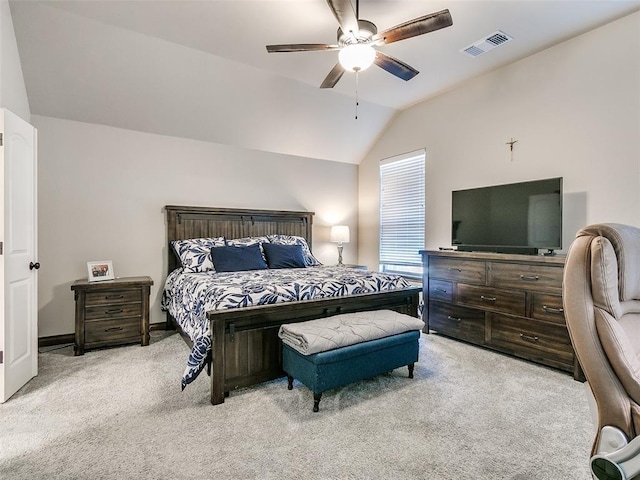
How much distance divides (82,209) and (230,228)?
65.9 inches

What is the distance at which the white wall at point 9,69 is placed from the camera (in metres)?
2.68

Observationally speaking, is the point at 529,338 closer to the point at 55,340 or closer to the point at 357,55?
the point at 357,55

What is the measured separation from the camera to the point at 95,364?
10.1ft

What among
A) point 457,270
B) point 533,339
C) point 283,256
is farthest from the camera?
point 283,256

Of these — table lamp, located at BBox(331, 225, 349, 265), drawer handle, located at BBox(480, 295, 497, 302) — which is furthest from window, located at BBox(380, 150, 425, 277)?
drawer handle, located at BBox(480, 295, 497, 302)

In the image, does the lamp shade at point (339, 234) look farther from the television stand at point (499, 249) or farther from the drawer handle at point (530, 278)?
the drawer handle at point (530, 278)

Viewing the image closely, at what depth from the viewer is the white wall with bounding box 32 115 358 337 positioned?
3619 mm

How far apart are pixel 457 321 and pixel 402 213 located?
1896mm

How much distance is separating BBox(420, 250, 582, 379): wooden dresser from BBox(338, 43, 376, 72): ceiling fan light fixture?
86.5 inches

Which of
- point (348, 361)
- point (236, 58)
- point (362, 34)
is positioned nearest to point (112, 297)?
point (348, 361)

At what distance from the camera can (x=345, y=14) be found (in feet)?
6.95

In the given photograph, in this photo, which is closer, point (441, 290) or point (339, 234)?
point (441, 290)

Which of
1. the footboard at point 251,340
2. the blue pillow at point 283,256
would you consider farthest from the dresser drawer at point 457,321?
the blue pillow at point 283,256

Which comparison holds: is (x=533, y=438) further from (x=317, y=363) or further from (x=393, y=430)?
(x=317, y=363)
